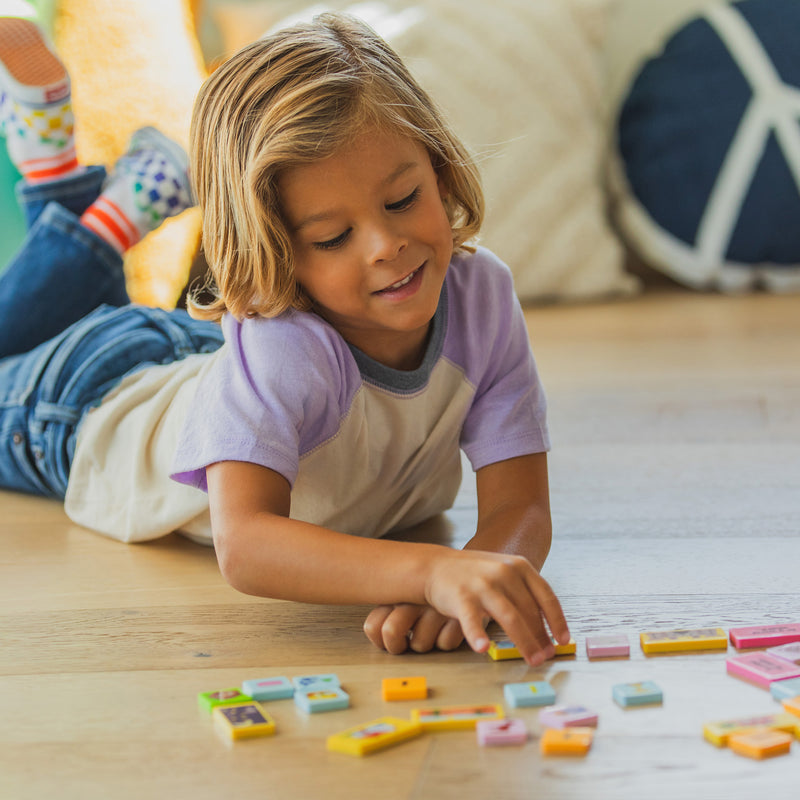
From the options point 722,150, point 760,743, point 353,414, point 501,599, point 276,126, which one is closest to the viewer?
point 760,743

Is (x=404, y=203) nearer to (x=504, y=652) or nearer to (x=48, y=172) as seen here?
(x=504, y=652)

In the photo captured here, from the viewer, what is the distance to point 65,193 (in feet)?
5.16

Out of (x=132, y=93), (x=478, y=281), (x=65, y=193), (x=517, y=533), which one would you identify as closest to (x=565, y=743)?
(x=517, y=533)

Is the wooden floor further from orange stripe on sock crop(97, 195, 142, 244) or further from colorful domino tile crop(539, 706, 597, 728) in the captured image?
orange stripe on sock crop(97, 195, 142, 244)

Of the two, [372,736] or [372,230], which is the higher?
[372,230]

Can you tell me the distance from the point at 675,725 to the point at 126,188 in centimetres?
114

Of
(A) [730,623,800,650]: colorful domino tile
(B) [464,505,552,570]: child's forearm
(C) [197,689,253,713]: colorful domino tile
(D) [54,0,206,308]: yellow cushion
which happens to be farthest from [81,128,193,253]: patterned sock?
(A) [730,623,800,650]: colorful domino tile

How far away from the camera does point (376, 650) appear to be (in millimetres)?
842

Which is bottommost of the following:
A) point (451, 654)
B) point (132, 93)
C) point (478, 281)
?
point (451, 654)

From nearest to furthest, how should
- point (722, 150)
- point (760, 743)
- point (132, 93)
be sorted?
A: point (760, 743) → point (132, 93) → point (722, 150)

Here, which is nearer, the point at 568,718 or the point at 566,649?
the point at 568,718

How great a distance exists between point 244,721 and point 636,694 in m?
0.25

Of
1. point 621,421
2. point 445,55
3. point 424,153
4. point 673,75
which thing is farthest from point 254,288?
point 673,75

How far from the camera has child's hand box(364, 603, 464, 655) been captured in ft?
2.69
